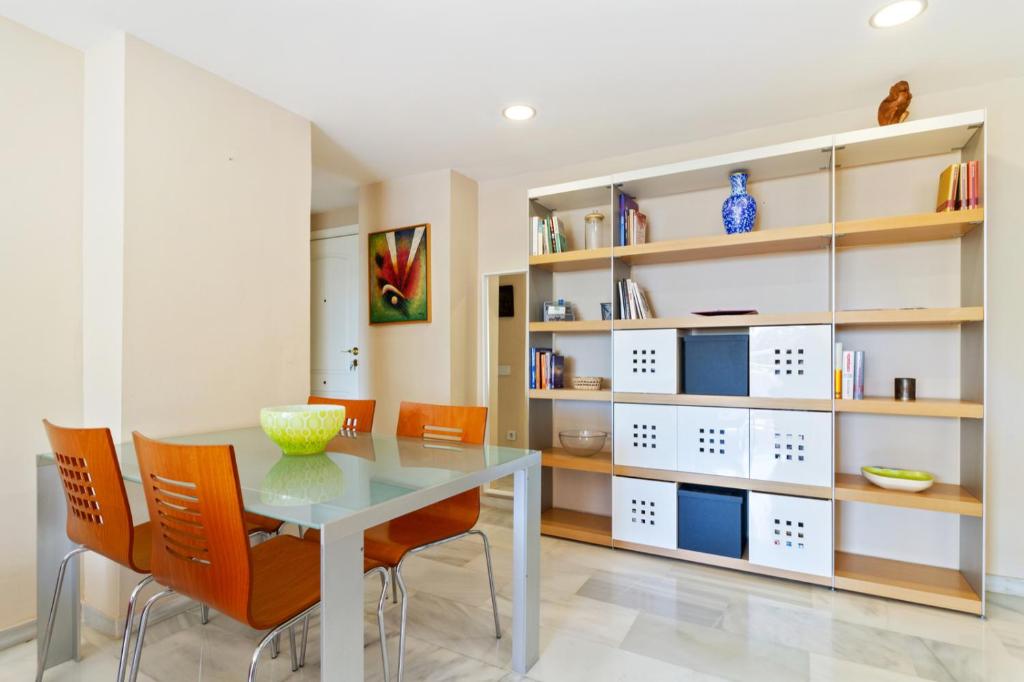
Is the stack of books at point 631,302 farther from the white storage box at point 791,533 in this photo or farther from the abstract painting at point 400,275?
the abstract painting at point 400,275

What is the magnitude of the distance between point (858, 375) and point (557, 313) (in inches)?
62.6

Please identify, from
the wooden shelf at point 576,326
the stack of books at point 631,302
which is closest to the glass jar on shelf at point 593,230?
the stack of books at point 631,302

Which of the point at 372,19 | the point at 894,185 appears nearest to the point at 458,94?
the point at 372,19

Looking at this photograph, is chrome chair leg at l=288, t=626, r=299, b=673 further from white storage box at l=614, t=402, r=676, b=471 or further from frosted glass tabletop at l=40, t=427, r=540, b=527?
white storage box at l=614, t=402, r=676, b=471

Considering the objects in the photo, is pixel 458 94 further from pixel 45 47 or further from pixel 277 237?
pixel 45 47

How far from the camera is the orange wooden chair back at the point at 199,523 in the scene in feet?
3.81

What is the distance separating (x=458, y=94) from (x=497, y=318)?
65.8 inches

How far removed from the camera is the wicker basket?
3.26 metres

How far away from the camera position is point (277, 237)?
2.72 metres

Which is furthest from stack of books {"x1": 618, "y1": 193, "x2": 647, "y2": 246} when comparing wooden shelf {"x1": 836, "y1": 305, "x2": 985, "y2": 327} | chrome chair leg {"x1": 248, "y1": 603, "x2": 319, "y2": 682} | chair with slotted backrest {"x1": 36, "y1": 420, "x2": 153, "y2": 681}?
chair with slotted backrest {"x1": 36, "y1": 420, "x2": 153, "y2": 681}

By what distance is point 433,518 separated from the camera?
2057 millimetres

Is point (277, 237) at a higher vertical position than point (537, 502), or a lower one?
higher

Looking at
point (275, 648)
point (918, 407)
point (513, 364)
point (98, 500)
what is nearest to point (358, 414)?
point (275, 648)

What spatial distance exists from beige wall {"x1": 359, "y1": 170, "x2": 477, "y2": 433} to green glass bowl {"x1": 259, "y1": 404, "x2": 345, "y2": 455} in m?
1.83
